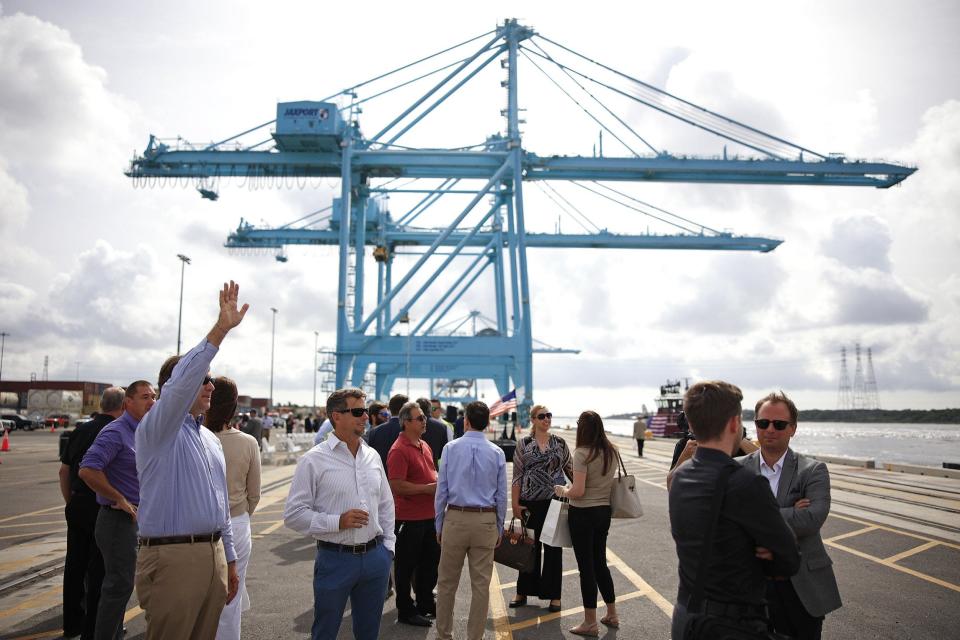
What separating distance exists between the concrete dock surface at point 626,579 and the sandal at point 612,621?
0.20 ft

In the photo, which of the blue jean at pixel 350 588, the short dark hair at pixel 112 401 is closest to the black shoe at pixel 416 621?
the blue jean at pixel 350 588

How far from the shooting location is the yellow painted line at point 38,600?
212 inches

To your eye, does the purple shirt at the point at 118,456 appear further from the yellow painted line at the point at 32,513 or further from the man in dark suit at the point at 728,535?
the yellow painted line at the point at 32,513

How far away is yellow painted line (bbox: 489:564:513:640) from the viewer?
496 cm

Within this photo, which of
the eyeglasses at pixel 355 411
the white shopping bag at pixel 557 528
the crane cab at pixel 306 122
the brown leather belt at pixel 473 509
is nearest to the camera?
the eyeglasses at pixel 355 411

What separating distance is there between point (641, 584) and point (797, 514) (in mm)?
3339

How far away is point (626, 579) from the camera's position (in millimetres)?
6480

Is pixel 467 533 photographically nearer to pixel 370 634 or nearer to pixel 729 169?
pixel 370 634

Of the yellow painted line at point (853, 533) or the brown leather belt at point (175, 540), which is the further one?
the yellow painted line at point (853, 533)

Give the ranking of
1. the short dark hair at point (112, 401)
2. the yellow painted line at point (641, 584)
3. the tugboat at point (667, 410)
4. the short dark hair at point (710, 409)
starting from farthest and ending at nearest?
the tugboat at point (667, 410) < the yellow painted line at point (641, 584) < the short dark hair at point (112, 401) < the short dark hair at point (710, 409)

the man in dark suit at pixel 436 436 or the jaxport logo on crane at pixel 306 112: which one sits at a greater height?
the jaxport logo on crane at pixel 306 112

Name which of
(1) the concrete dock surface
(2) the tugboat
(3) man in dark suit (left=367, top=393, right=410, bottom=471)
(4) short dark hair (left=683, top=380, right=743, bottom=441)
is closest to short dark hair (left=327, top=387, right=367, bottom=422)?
(4) short dark hair (left=683, top=380, right=743, bottom=441)

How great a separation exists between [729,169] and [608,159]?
15.7 ft

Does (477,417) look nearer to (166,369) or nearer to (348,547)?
(348,547)
